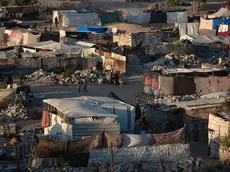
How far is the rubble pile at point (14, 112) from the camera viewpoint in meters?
18.9

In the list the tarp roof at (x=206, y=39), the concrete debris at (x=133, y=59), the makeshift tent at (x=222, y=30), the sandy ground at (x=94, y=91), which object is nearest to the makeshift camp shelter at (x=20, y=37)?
the concrete debris at (x=133, y=59)

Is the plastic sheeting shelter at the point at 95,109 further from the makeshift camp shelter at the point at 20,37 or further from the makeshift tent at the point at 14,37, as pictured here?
the makeshift tent at the point at 14,37

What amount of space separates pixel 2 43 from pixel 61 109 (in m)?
18.4

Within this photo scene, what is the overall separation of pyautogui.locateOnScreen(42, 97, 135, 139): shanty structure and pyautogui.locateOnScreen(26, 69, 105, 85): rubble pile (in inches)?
276

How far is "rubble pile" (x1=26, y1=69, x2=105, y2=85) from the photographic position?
2448cm

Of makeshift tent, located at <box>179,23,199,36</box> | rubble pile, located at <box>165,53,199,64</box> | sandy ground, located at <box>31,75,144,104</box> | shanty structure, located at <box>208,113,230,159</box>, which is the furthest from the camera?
makeshift tent, located at <box>179,23,199,36</box>

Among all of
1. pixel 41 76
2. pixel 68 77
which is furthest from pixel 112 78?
pixel 41 76

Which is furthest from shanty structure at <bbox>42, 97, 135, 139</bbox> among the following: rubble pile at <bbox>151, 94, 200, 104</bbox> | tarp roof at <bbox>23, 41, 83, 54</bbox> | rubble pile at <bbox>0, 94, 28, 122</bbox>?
tarp roof at <bbox>23, 41, 83, 54</bbox>

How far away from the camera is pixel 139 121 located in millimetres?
17312

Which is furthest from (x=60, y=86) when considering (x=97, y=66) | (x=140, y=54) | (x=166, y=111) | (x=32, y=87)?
(x=166, y=111)

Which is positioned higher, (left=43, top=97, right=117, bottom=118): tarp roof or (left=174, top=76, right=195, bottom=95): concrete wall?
(left=43, top=97, right=117, bottom=118): tarp roof

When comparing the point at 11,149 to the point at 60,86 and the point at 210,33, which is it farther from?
the point at 210,33

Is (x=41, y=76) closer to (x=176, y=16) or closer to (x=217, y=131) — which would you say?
(x=217, y=131)

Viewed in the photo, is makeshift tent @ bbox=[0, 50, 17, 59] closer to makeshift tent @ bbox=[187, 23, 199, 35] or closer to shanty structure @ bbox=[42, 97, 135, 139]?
shanty structure @ bbox=[42, 97, 135, 139]
